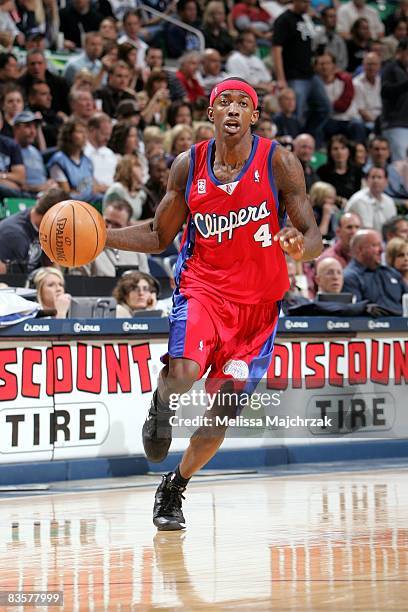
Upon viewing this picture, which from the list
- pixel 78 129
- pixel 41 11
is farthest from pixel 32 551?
pixel 41 11

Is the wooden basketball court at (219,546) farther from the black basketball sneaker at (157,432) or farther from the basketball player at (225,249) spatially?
the basketball player at (225,249)

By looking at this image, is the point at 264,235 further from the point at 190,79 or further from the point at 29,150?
the point at 190,79

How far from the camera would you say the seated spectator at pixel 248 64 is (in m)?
18.8

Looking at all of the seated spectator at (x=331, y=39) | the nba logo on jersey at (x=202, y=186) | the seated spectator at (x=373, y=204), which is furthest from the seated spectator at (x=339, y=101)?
the nba logo on jersey at (x=202, y=186)

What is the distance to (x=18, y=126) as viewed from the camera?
45.9 feet

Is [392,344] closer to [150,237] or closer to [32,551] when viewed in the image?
[150,237]

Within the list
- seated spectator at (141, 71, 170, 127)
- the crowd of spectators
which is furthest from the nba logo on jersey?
seated spectator at (141, 71, 170, 127)

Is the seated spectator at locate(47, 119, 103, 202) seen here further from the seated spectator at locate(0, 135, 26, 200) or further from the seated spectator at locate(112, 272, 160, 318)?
Answer: the seated spectator at locate(112, 272, 160, 318)

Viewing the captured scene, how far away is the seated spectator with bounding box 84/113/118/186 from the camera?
14672mm

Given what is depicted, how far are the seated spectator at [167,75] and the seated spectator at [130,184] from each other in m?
3.65

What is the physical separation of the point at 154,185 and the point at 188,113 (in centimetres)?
208

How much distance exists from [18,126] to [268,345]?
24.2ft

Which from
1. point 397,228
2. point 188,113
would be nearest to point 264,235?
point 397,228

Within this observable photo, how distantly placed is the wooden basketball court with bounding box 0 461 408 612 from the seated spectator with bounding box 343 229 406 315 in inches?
118
